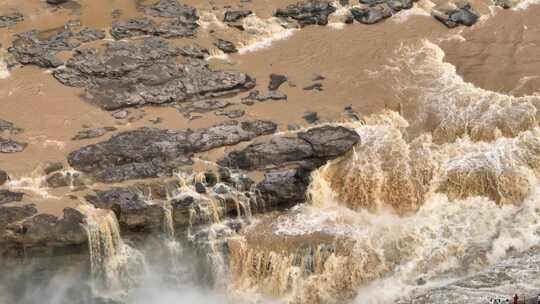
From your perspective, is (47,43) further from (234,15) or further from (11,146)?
(234,15)

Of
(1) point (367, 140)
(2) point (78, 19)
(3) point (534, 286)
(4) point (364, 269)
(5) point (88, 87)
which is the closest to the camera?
(3) point (534, 286)

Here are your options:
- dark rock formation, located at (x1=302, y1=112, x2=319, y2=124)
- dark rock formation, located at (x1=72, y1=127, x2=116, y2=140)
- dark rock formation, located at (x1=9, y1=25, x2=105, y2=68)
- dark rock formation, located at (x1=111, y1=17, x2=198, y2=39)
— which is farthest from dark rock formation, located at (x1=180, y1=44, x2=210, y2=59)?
dark rock formation, located at (x1=302, y1=112, x2=319, y2=124)

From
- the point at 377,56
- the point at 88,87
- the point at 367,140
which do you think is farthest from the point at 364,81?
the point at 88,87

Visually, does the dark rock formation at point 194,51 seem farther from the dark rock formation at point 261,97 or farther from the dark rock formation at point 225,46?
the dark rock formation at point 261,97

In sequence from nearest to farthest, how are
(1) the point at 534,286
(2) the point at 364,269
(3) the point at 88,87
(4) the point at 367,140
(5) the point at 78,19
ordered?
(1) the point at 534,286 < (2) the point at 364,269 < (4) the point at 367,140 < (3) the point at 88,87 < (5) the point at 78,19

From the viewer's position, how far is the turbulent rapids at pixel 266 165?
72.8ft

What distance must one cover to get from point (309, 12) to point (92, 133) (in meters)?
11.5

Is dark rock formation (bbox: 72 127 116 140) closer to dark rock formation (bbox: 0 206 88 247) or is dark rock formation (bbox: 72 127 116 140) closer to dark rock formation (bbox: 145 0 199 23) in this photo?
dark rock formation (bbox: 0 206 88 247)

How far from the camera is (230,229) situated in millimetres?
23203

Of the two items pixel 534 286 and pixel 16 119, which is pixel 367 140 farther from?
pixel 16 119

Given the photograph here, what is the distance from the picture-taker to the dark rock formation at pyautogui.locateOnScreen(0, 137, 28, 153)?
25.1 m

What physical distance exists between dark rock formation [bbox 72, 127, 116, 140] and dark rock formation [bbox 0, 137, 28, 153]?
173 cm

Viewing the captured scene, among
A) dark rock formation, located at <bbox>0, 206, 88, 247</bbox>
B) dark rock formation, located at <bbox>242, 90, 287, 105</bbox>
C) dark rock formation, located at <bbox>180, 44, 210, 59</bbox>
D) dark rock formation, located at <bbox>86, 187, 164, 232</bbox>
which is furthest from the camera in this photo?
dark rock formation, located at <bbox>180, 44, 210, 59</bbox>

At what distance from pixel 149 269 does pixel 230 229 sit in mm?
2742
